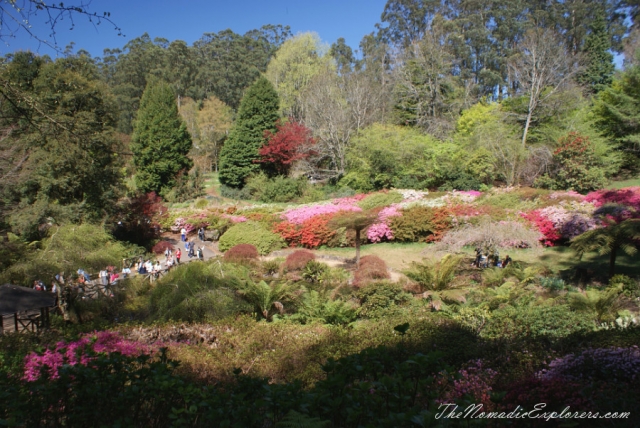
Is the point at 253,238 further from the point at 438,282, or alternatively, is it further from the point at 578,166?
the point at 578,166

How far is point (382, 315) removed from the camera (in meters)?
9.44

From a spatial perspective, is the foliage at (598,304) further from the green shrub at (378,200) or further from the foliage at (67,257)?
the green shrub at (378,200)

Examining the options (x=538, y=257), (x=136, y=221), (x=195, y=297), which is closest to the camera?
(x=195, y=297)

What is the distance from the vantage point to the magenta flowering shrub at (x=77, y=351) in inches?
186

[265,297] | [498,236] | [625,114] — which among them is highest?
[625,114]

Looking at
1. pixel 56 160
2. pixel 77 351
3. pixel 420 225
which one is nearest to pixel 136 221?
pixel 56 160

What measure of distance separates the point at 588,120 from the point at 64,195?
106ft

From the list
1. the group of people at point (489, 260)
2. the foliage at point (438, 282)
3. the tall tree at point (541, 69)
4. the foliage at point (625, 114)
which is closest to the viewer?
the foliage at point (438, 282)

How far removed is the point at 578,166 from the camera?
2309 centimetres

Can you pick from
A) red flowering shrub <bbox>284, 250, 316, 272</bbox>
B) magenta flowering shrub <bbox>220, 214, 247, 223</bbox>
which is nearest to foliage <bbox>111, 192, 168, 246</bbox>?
magenta flowering shrub <bbox>220, 214, 247, 223</bbox>

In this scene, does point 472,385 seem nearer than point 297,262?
Yes

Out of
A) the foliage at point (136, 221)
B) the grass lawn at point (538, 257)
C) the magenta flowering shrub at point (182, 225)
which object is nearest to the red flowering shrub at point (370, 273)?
the grass lawn at point (538, 257)

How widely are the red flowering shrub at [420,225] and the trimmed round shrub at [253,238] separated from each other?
221 inches

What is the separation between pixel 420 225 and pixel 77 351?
16167mm
